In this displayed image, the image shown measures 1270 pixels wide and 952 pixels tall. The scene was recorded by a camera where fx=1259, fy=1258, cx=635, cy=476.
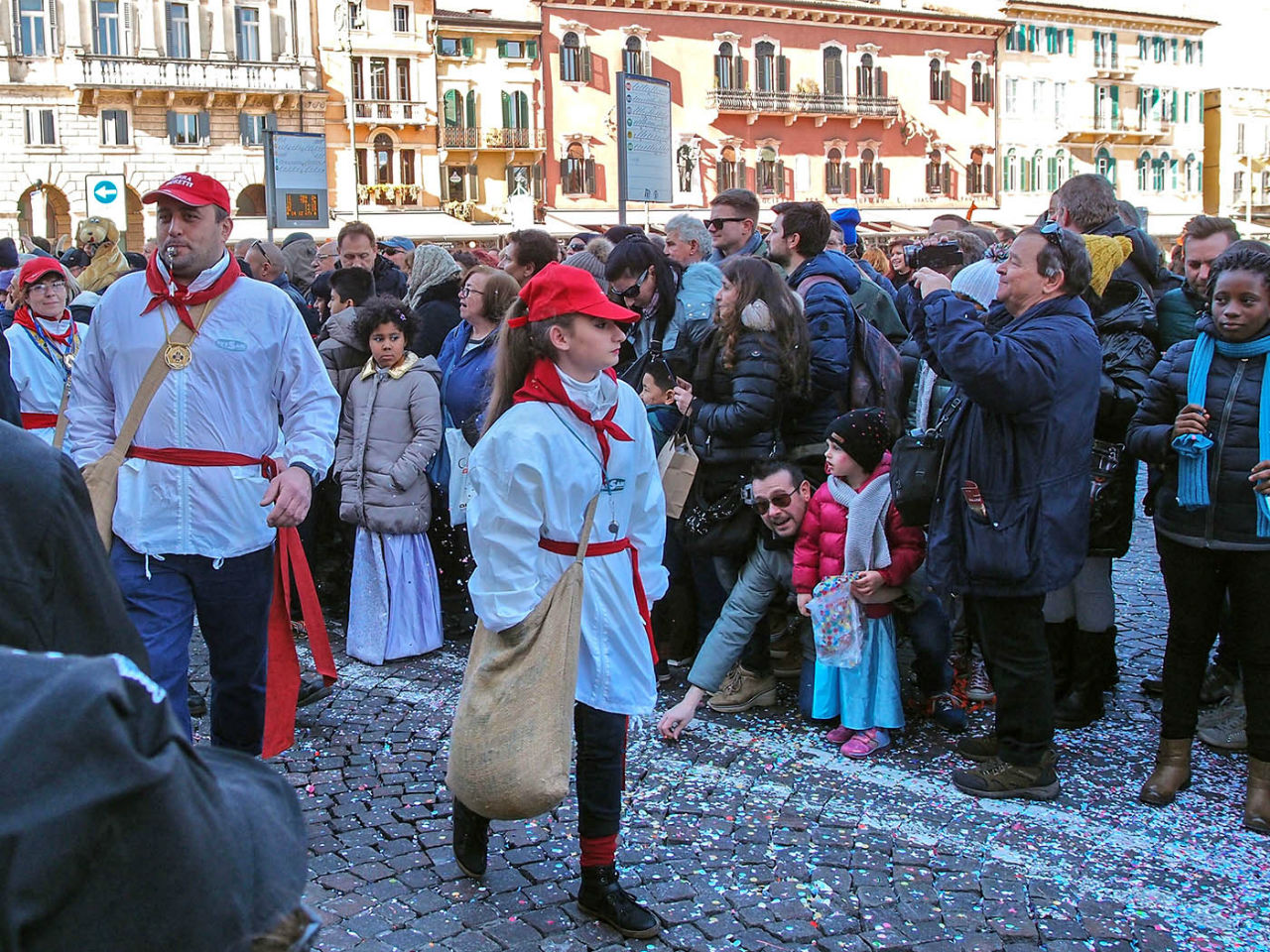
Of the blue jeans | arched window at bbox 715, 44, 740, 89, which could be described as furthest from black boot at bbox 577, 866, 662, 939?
arched window at bbox 715, 44, 740, 89

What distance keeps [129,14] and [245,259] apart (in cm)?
3831

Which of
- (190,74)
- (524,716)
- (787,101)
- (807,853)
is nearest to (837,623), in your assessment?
(807,853)

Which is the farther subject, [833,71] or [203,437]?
[833,71]

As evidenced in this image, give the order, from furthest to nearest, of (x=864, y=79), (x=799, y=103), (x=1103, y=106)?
(x=1103, y=106) → (x=864, y=79) → (x=799, y=103)

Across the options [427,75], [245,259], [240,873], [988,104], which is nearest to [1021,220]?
[988,104]

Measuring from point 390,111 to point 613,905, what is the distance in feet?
146

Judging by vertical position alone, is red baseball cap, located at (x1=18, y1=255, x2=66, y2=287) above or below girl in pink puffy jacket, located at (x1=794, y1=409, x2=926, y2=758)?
above

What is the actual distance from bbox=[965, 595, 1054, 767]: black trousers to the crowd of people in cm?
1

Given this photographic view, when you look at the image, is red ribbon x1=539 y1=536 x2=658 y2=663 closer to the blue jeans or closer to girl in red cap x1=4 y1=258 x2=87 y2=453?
the blue jeans

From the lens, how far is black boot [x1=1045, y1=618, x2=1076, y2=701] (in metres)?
5.24

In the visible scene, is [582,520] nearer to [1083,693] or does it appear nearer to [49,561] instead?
[49,561]

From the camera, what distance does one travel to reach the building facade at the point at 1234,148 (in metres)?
65.6

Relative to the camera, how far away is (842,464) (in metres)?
5.01

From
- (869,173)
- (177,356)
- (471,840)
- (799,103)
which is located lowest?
(471,840)
